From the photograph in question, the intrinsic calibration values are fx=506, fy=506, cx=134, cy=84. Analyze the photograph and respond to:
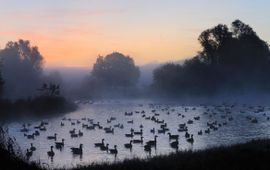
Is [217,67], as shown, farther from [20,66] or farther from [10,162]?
[10,162]

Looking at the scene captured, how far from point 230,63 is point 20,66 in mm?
43952

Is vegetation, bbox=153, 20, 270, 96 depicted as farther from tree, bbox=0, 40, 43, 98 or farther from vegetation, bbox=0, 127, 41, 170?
vegetation, bbox=0, 127, 41, 170

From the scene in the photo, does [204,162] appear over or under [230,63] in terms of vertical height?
under

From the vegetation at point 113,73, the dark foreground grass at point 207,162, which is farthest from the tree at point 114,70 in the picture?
the dark foreground grass at point 207,162

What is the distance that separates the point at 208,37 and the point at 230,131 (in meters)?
63.2

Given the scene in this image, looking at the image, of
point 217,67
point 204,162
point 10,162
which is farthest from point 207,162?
point 217,67

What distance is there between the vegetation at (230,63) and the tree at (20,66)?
34.0 meters

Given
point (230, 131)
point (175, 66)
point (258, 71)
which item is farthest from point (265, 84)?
point (230, 131)

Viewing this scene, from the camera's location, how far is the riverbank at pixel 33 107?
204 ft

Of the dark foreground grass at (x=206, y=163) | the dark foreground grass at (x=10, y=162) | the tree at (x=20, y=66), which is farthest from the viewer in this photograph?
the tree at (x=20, y=66)

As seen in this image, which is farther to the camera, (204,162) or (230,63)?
(230,63)

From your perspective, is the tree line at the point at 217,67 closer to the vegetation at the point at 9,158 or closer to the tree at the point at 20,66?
the tree at the point at 20,66

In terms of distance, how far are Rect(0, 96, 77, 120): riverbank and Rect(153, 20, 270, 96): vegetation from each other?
3390 cm

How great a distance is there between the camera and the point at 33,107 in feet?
226
